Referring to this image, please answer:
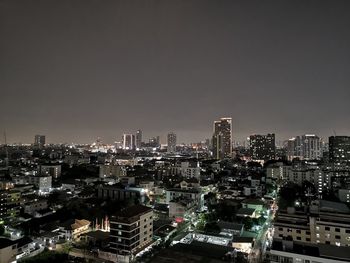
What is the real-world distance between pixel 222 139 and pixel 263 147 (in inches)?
275

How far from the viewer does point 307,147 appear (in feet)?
124

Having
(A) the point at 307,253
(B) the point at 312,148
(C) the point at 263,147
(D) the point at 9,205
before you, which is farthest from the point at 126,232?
(B) the point at 312,148

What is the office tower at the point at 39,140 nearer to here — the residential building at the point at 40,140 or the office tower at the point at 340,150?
the residential building at the point at 40,140

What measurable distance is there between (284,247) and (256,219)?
4035 millimetres

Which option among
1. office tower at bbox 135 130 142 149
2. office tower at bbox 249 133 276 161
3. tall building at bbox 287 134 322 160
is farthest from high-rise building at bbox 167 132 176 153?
tall building at bbox 287 134 322 160

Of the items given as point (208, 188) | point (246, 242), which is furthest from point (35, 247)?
point (208, 188)

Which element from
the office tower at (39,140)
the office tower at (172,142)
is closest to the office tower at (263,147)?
the office tower at (172,142)

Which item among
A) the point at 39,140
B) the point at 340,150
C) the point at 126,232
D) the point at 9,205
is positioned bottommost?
the point at 9,205

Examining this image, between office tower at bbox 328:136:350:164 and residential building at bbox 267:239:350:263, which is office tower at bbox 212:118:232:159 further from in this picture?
residential building at bbox 267:239:350:263

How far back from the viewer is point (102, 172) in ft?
72.9

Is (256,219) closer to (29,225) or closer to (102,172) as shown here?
(29,225)

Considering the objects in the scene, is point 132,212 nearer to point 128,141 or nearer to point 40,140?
point 128,141

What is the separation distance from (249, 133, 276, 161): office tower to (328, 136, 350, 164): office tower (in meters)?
11.9

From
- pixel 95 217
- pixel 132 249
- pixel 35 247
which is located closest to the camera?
pixel 132 249
